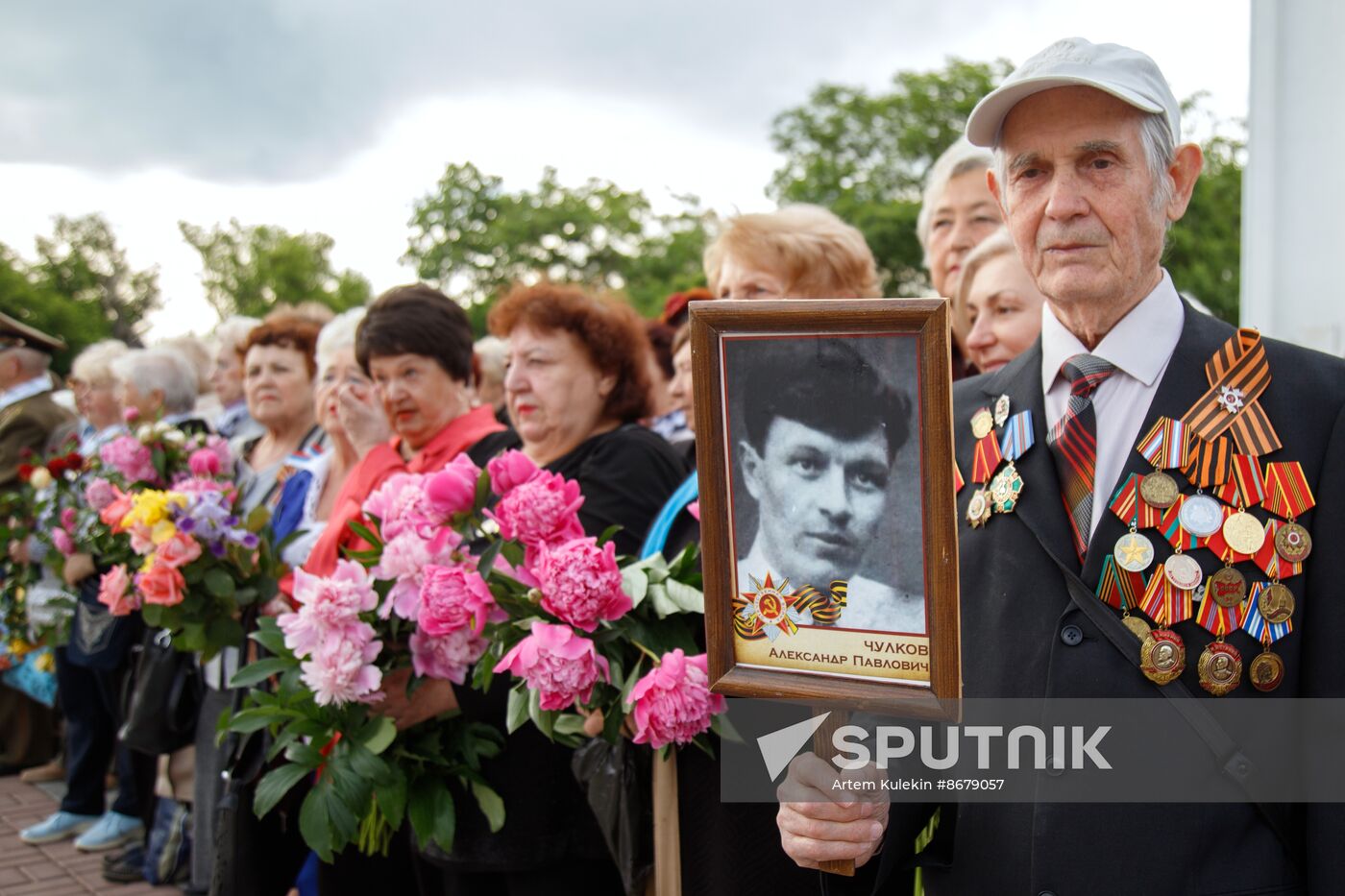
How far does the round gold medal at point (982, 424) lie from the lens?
1965 mm

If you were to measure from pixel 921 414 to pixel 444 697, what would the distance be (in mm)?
1925

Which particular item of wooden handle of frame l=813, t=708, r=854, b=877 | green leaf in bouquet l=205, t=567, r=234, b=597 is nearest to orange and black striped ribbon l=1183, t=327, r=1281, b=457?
wooden handle of frame l=813, t=708, r=854, b=877

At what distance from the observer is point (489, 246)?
1615 inches

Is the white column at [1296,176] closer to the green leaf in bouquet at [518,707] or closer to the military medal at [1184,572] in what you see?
the military medal at [1184,572]

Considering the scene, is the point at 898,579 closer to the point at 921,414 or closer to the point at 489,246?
the point at 921,414

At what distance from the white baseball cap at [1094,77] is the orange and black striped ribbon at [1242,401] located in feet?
1.13

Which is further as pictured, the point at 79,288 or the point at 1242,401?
the point at 79,288

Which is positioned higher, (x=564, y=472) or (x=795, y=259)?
(x=795, y=259)

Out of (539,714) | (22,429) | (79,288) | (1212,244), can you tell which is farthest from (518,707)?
(79,288)

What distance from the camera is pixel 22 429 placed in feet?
24.9

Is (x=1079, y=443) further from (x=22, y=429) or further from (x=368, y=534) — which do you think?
(x=22, y=429)

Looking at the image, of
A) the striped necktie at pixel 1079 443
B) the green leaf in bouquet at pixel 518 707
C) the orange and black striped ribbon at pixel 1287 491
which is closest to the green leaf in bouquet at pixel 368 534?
the green leaf in bouquet at pixel 518 707

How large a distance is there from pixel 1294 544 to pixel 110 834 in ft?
19.9

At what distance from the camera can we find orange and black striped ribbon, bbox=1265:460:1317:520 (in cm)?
164
